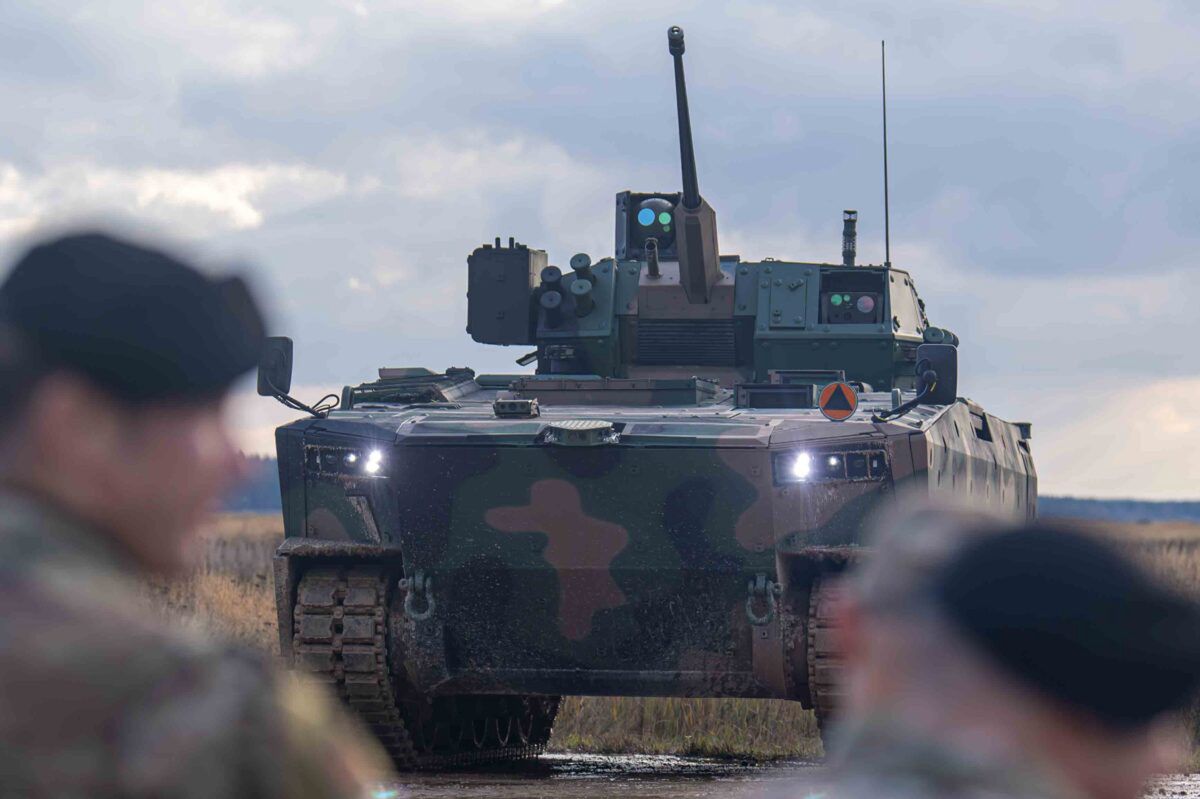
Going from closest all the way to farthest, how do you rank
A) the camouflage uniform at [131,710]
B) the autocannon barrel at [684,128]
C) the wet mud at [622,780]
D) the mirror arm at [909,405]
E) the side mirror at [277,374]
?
1. the camouflage uniform at [131,710]
2. the mirror arm at [909,405]
3. the wet mud at [622,780]
4. the side mirror at [277,374]
5. the autocannon barrel at [684,128]

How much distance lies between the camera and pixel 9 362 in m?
2.12

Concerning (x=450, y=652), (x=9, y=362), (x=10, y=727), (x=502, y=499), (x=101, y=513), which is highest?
(x=9, y=362)

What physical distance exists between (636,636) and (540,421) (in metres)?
1.07

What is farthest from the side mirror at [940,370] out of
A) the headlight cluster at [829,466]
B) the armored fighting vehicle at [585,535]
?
the headlight cluster at [829,466]

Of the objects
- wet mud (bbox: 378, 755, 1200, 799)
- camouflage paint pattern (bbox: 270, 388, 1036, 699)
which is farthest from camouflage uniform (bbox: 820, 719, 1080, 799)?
camouflage paint pattern (bbox: 270, 388, 1036, 699)

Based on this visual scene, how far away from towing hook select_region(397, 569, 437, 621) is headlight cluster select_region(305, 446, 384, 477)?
516mm

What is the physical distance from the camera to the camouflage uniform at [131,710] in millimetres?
1750

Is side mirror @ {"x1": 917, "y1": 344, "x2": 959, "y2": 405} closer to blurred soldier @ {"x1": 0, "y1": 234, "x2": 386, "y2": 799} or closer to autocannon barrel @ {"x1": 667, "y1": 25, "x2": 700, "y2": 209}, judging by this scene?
autocannon barrel @ {"x1": 667, "y1": 25, "x2": 700, "y2": 209}

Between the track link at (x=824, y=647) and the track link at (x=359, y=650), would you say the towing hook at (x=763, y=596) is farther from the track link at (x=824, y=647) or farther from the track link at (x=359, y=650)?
the track link at (x=359, y=650)

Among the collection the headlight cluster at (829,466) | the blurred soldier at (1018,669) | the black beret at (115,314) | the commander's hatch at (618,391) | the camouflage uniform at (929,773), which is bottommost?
the headlight cluster at (829,466)

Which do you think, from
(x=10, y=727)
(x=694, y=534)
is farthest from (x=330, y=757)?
(x=694, y=534)

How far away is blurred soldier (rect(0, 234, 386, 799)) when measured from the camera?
176 centimetres

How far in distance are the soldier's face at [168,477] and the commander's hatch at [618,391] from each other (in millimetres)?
8873

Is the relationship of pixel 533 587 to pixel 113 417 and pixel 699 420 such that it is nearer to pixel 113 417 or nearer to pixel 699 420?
pixel 699 420
